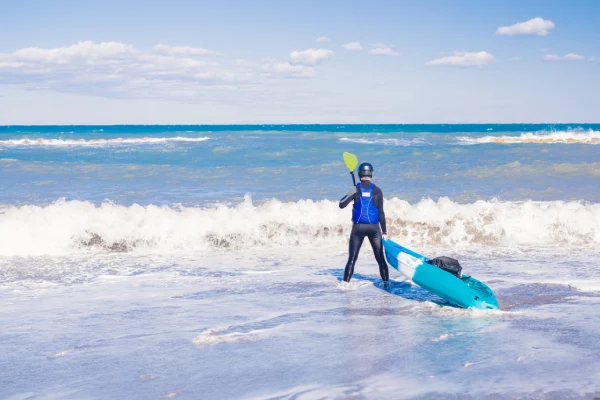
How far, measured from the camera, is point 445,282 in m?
8.23

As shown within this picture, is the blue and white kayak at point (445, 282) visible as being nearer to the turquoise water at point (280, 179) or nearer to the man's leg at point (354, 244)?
the man's leg at point (354, 244)

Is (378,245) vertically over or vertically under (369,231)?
under

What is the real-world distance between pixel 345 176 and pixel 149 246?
15697 millimetres

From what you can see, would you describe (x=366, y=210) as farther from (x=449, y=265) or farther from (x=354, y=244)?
(x=449, y=265)

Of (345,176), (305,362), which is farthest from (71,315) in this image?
(345,176)

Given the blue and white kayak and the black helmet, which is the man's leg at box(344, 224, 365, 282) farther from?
the black helmet

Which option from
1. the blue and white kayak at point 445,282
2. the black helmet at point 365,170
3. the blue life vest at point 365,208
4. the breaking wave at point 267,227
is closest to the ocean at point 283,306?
the breaking wave at point 267,227

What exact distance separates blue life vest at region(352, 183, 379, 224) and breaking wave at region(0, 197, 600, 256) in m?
4.90

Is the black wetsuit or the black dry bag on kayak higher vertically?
the black wetsuit

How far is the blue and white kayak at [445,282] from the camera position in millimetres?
7945

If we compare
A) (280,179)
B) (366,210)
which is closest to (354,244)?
(366,210)

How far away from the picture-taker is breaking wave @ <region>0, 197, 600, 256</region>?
13680 millimetres

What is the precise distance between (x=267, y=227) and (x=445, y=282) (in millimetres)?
6939

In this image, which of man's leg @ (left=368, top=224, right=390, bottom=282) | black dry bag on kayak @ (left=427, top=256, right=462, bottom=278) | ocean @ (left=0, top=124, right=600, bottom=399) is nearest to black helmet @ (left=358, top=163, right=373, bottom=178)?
man's leg @ (left=368, top=224, right=390, bottom=282)
